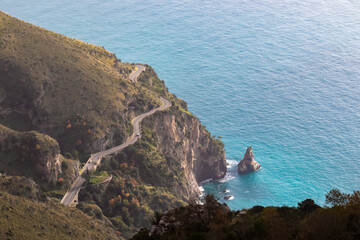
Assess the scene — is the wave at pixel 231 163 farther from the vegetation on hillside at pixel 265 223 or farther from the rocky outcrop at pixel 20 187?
the vegetation on hillside at pixel 265 223

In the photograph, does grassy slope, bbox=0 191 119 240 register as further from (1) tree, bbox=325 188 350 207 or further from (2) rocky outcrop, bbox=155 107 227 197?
(2) rocky outcrop, bbox=155 107 227 197

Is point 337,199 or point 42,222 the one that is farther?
point 42,222

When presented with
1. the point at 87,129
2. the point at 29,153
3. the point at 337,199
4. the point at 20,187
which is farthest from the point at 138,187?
the point at 337,199

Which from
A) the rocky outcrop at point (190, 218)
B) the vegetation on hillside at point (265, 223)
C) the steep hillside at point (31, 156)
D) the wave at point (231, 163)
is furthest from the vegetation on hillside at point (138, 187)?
the vegetation on hillside at point (265, 223)

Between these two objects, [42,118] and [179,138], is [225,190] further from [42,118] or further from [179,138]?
[42,118]

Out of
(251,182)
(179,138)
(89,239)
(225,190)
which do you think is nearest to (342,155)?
(251,182)

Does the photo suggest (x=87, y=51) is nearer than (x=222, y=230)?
No

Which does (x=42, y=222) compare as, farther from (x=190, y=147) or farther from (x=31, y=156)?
(x=190, y=147)
